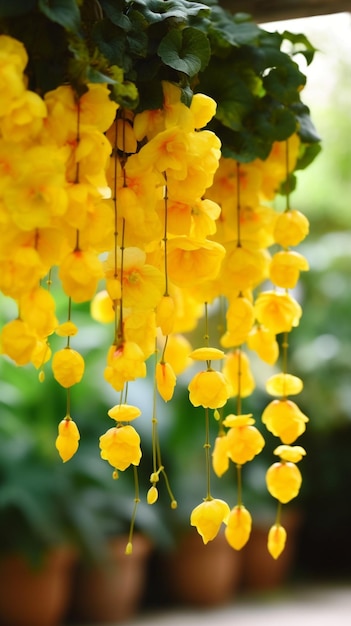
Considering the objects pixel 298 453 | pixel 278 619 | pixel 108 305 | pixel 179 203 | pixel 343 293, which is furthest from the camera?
pixel 343 293

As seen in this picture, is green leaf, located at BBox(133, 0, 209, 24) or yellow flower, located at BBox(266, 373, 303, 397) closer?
green leaf, located at BBox(133, 0, 209, 24)

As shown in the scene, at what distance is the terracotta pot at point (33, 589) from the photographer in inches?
101

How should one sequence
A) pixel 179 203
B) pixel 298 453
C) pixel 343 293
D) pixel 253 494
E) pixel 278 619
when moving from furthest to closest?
pixel 343 293, pixel 253 494, pixel 278 619, pixel 298 453, pixel 179 203

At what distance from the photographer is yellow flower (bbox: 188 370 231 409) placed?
702 millimetres

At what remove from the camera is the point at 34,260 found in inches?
23.3

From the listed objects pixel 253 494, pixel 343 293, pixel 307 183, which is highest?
pixel 307 183

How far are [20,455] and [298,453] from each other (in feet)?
6.48

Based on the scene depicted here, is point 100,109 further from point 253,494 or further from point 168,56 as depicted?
point 253,494

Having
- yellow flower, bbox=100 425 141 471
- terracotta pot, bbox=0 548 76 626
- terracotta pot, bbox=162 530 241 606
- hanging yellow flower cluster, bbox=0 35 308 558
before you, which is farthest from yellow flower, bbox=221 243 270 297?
terracotta pot, bbox=162 530 241 606

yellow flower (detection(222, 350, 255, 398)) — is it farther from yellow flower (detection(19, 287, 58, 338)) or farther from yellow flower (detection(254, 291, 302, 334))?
yellow flower (detection(19, 287, 58, 338))

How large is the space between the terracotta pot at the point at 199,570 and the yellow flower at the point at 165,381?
7.91 feet

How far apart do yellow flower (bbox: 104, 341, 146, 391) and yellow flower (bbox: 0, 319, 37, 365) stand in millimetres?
71

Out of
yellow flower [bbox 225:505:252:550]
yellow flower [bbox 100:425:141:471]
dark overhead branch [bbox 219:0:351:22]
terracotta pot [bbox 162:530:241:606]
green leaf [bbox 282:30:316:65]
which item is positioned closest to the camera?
yellow flower [bbox 100:425:141:471]

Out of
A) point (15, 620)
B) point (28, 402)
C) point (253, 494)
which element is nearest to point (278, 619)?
point (253, 494)
